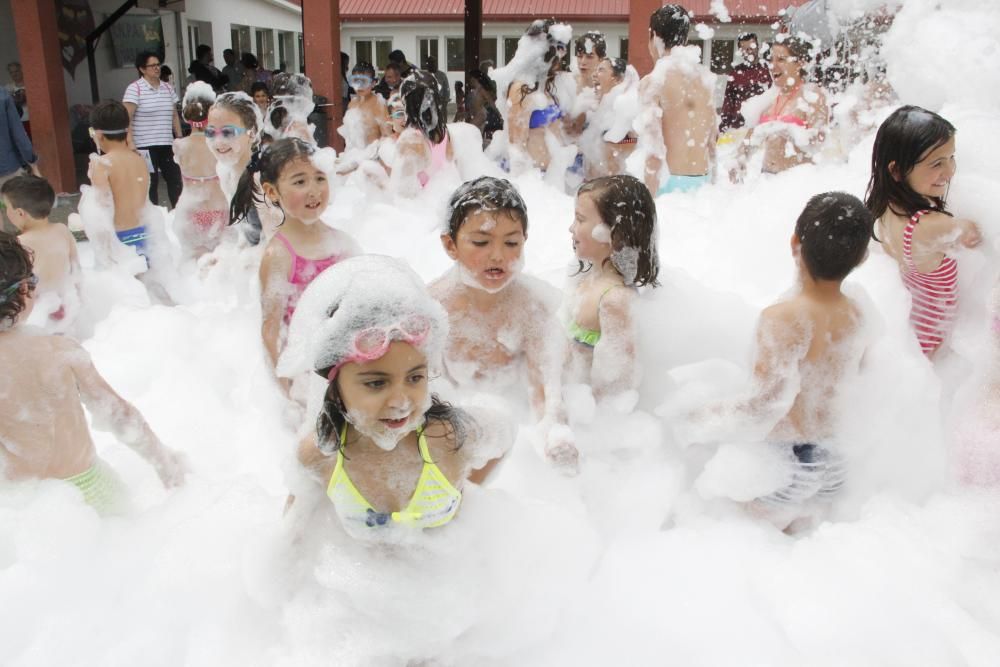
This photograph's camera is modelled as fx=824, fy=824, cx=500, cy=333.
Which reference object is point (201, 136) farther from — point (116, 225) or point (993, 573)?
point (993, 573)

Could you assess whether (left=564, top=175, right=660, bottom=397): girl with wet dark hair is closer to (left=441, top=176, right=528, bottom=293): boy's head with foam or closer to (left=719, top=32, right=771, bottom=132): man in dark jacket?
(left=441, top=176, right=528, bottom=293): boy's head with foam

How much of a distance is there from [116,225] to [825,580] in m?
4.36

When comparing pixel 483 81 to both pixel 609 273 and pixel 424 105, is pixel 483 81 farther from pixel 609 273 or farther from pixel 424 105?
pixel 609 273

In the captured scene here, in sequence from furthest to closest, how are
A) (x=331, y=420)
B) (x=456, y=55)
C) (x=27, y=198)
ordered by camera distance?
(x=456, y=55)
(x=27, y=198)
(x=331, y=420)

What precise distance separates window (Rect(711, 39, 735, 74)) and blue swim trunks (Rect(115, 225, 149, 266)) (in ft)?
49.3

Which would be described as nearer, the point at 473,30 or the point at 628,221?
the point at 628,221

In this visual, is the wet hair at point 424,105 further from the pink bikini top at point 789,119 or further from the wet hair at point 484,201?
the wet hair at point 484,201

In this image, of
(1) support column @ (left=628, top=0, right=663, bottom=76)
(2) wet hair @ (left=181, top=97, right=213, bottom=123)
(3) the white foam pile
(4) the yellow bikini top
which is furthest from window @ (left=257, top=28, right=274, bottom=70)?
(4) the yellow bikini top

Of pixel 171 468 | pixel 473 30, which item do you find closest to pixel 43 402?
pixel 171 468

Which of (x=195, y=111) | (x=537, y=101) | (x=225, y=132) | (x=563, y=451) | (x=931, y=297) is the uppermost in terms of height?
(x=537, y=101)

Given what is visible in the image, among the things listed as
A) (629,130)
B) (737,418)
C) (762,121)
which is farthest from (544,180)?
(737,418)

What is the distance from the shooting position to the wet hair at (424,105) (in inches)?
218

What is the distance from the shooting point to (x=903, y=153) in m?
2.78

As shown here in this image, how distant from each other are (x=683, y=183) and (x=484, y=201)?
3186 mm
